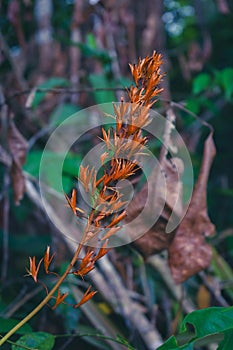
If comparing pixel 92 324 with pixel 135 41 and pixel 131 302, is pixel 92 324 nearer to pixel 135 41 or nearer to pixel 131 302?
pixel 131 302

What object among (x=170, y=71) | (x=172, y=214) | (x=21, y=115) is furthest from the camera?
(x=170, y=71)

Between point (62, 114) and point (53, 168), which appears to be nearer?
point (53, 168)

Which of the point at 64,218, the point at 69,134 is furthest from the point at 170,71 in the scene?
the point at 64,218

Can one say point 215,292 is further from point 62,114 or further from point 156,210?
point 62,114

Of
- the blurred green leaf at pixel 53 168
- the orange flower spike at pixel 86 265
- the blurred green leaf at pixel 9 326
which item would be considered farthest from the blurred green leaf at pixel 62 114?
the orange flower spike at pixel 86 265

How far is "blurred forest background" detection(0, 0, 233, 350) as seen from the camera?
0.90 meters

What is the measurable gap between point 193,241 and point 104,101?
2.04 feet

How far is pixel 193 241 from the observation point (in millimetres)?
760

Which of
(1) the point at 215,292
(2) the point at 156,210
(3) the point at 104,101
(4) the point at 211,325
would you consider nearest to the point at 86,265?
(4) the point at 211,325

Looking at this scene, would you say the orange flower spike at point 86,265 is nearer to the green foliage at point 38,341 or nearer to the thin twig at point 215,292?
the green foliage at point 38,341

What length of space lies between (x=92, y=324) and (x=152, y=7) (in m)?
1.27

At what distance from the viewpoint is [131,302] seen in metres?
0.94

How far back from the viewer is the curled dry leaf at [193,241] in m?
0.74

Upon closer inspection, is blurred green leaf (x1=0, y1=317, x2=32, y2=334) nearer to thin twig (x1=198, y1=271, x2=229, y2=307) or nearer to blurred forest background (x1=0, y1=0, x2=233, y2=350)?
blurred forest background (x1=0, y1=0, x2=233, y2=350)
